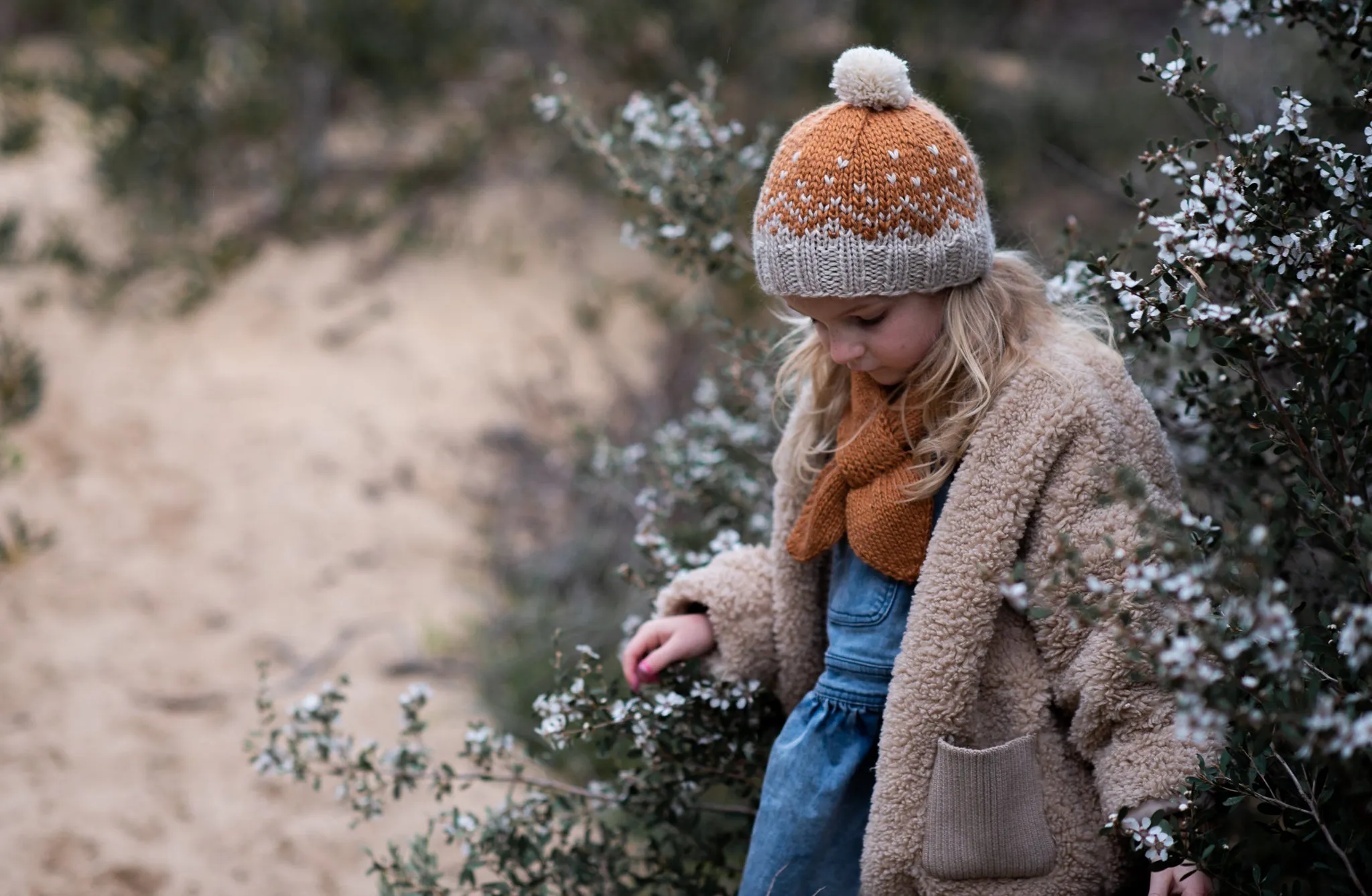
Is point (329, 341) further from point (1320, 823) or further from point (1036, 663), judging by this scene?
point (1320, 823)

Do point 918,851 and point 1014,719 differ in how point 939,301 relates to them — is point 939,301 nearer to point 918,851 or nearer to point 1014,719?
point 1014,719

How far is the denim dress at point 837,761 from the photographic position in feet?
5.74

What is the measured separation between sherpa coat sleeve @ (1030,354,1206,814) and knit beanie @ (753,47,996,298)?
26cm

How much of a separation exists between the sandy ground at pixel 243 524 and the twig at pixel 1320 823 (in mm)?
1888

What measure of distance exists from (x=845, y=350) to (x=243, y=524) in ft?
9.33

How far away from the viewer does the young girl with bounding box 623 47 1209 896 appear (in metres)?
1.56

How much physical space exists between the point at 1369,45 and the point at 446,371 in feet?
11.2

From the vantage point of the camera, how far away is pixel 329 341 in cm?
468

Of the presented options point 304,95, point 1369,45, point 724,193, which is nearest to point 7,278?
point 304,95

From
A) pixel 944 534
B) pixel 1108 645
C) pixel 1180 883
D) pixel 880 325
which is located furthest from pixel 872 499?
pixel 1180 883

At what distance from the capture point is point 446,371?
4605 millimetres

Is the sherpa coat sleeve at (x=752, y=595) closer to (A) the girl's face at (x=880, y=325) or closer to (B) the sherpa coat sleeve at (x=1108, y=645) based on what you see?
(A) the girl's face at (x=880, y=325)

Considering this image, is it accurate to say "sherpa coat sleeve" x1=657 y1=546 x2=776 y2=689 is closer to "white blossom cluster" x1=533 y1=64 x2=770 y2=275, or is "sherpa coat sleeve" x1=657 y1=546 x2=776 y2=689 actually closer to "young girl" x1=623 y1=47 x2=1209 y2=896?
"young girl" x1=623 y1=47 x2=1209 y2=896

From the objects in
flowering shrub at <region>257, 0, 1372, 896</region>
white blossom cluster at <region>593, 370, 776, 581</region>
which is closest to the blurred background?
white blossom cluster at <region>593, 370, 776, 581</region>
